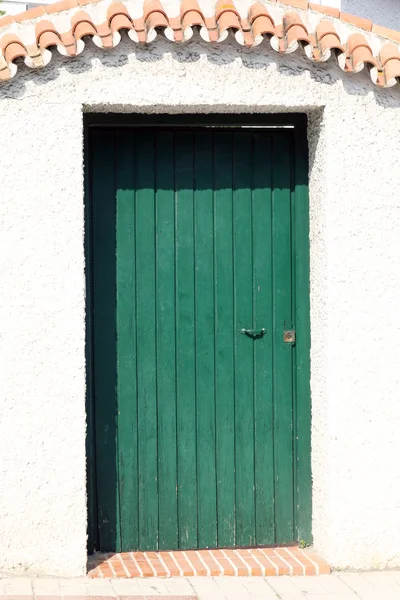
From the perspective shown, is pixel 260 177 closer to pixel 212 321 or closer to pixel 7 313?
pixel 212 321

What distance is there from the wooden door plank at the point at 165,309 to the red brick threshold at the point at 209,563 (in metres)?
0.37

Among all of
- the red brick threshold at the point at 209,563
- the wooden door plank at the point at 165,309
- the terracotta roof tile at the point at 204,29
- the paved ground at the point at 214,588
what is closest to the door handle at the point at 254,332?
the wooden door plank at the point at 165,309

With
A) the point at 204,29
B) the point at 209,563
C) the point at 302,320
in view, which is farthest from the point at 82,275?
the point at 209,563

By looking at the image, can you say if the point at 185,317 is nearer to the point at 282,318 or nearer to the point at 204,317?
the point at 204,317

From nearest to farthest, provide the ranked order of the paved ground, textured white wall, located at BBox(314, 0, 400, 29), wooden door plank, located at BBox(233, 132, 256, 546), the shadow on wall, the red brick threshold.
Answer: the paved ground < the shadow on wall < the red brick threshold < wooden door plank, located at BBox(233, 132, 256, 546) < textured white wall, located at BBox(314, 0, 400, 29)

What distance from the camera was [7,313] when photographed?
5492mm

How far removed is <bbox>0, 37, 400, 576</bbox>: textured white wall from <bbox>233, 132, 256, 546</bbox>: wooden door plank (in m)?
0.37

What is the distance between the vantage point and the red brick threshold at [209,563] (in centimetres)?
564

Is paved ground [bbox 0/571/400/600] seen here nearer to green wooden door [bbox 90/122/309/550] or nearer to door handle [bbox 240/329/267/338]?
green wooden door [bbox 90/122/309/550]

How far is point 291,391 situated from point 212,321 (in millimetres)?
632

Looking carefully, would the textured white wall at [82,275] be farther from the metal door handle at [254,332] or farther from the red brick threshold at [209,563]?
the metal door handle at [254,332]

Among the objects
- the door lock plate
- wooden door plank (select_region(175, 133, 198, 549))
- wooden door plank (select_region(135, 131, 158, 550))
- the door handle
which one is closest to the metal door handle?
the door handle

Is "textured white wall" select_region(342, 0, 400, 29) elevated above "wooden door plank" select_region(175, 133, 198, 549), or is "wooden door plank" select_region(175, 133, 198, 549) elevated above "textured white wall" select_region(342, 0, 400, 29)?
"textured white wall" select_region(342, 0, 400, 29)

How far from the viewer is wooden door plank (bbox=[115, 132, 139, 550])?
587cm
